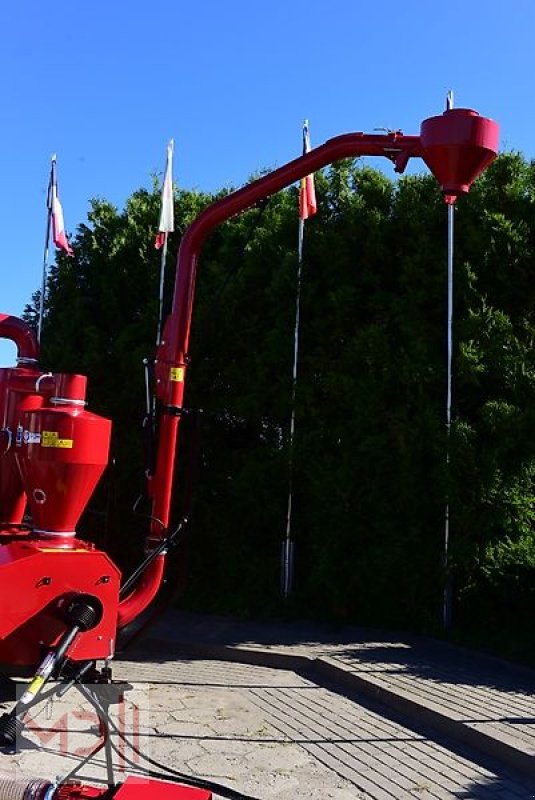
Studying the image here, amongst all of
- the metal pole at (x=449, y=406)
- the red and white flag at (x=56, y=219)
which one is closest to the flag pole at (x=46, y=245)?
the red and white flag at (x=56, y=219)

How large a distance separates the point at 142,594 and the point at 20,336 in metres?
2.06

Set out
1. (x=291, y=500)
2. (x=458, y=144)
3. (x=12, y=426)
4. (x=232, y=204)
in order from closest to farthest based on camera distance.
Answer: (x=458, y=144) < (x=12, y=426) < (x=232, y=204) < (x=291, y=500)

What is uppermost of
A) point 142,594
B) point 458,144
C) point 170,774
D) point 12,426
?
point 458,144

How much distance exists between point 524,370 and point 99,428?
4.25 m

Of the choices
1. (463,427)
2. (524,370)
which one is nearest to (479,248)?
(524,370)

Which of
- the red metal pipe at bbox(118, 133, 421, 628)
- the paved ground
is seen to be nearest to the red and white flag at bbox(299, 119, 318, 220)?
the red metal pipe at bbox(118, 133, 421, 628)

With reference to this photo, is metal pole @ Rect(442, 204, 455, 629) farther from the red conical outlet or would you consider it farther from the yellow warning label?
the yellow warning label

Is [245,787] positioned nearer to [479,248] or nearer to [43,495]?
[43,495]

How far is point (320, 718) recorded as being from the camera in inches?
226

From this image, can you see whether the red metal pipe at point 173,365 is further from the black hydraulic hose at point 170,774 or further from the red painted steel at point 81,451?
the black hydraulic hose at point 170,774

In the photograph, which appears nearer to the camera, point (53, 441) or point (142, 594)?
point (53, 441)

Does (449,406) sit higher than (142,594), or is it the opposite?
(449,406)

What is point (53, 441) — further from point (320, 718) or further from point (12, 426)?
point (320, 718)

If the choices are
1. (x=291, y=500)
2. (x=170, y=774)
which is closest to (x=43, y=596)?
(x=170, y=774)
